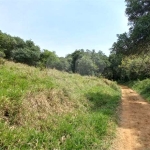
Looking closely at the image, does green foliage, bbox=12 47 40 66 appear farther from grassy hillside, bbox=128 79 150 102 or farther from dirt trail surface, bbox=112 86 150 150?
dirt trail surface, bbox=112 86 150 150

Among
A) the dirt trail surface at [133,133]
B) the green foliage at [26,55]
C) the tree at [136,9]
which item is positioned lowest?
the dirt trail surface at [133,133]

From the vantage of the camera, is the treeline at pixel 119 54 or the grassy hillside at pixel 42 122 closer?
the grassy hillside at pixel 42 122

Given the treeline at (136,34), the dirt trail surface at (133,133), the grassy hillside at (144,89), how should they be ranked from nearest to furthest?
the dirt trail surface at (133,133)
the treeline at (136,34)
the grassy hillside at (144,89)

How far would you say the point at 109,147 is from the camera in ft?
23.8

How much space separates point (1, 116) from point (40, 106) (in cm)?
207

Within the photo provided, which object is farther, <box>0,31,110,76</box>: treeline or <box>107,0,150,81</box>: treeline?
<box>0,31,110,76</box>: treeline

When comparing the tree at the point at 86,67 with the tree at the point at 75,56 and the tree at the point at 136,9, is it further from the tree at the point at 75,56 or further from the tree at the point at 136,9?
the tree at the point at 136,9

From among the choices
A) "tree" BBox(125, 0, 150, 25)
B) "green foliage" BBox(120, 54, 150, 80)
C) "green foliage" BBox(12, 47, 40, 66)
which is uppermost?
"tree" BBox(125, 0, 150, 25)

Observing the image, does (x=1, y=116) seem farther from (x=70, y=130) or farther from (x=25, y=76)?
(x=25, y=76)

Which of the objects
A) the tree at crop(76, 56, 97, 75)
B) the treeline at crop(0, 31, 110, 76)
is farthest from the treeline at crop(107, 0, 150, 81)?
the tree at crop(76, 56, 97, 75)

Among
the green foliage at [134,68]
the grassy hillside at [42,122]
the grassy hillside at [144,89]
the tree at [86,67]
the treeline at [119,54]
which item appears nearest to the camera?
the grassy hillside at [42,122]

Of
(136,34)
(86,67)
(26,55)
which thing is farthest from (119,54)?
(86,67)

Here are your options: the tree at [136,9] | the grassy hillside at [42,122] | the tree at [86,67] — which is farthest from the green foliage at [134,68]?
the grassy hillside at [42,122]

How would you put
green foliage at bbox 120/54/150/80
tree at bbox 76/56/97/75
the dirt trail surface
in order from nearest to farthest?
the dirt trail surface → green foliage at bbox 120/54/150/80 → tree at bbox 76/56/97/75
